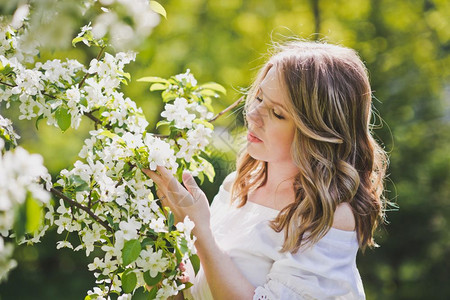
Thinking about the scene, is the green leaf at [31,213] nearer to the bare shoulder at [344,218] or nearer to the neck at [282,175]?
the bare shoulder at [344,218]

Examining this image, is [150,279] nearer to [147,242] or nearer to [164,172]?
[147,242]

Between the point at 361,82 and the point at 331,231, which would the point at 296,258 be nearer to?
the point at 331,231

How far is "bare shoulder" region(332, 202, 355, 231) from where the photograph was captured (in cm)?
180

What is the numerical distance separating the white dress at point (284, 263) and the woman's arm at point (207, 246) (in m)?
0.06

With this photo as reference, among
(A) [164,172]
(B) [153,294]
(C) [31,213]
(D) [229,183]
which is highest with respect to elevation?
(C) [31,213]

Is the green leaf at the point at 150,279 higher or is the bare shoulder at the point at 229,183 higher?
the green leaf at the point at 150,279

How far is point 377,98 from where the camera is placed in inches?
239

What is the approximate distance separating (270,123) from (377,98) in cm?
448

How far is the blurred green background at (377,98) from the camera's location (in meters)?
5.68

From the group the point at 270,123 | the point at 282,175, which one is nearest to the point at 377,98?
the point at 282,175

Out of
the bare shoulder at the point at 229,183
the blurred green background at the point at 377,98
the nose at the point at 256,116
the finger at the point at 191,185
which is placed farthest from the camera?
the blurred green background at the point at 377,98

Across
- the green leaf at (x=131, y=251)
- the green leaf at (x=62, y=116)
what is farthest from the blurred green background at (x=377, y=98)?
the green leaf at (x=131, y=251)

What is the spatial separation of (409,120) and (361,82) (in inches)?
170

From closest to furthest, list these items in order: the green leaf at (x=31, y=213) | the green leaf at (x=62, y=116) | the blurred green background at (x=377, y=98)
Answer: the green leaf at (x=31, y=213) → the green leaf at (x=62, y=116) → the blurred green background at (x=377, y=98)
